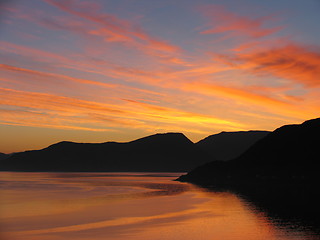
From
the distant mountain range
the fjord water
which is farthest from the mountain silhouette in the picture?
the fjord water

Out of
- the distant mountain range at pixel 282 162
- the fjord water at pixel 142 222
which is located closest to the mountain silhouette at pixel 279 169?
the distant mountain range at pixel 282 162

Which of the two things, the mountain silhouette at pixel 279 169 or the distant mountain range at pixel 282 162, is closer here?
the mountain silhouette at pixel 279 169

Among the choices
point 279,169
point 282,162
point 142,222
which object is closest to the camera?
point 142,222

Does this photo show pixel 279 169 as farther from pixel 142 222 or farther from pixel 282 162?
pixel 142 222

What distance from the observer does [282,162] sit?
177500 millimetres

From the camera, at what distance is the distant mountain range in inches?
6594

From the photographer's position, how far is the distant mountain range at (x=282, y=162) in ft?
550

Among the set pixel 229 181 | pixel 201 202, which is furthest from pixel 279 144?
pixel 201 202

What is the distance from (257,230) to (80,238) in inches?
1124

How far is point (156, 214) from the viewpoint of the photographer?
77062mm

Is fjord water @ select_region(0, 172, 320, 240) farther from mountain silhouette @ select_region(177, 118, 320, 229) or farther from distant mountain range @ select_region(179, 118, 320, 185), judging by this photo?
distant mountain range @ select_region(179, 118, 320, 185)

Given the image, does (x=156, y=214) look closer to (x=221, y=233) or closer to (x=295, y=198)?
(x=221, y=233)

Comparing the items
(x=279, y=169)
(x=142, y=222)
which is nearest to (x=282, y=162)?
(x=279, y=169)

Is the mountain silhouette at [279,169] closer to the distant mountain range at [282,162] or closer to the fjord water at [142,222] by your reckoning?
the distant mountain range at [282,162]
